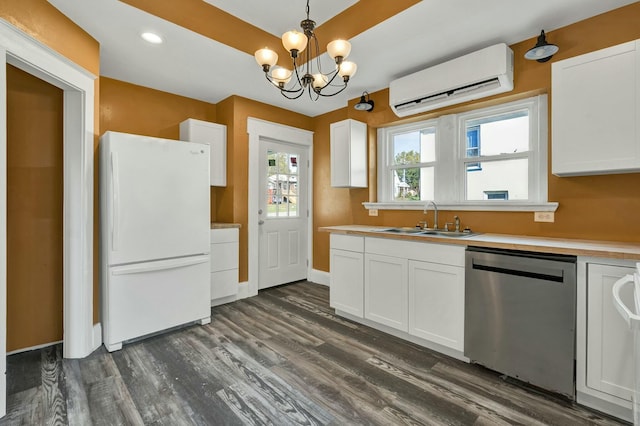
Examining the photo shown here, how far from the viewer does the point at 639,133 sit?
1760 mm

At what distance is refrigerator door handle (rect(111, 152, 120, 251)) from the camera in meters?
2.38

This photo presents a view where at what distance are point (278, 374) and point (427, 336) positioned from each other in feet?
4.03

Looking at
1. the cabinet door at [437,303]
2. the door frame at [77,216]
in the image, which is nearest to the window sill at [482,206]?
the cabinet door at [437,303]

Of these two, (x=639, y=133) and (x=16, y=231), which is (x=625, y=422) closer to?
(x=639, y=133)

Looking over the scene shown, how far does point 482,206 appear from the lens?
106 inches

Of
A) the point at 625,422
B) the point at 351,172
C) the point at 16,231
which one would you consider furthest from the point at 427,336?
the point at 16,231

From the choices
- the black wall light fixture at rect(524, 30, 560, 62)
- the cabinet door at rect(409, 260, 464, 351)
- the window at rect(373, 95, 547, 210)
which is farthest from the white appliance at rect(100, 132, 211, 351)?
the black wall light fixture at rect(524, 30, 560, 62)

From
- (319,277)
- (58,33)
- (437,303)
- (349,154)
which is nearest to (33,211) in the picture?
(58,33)

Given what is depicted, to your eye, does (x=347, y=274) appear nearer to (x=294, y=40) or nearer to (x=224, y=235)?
(x=224, y=235)

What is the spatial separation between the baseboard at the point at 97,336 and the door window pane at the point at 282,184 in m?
2.21

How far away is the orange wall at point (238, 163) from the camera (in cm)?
371

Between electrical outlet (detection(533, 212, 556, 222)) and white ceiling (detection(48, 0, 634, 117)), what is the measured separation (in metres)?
1.42

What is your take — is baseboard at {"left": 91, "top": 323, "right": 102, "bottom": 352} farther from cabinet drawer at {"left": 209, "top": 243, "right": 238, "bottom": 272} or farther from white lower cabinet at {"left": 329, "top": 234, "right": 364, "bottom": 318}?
white lower cabinet at {"left": 329, "top": 234, "right": 364, "bottom": 318}

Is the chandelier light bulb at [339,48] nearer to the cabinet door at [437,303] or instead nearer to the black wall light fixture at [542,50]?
the black wall light fixture at [542,50]
